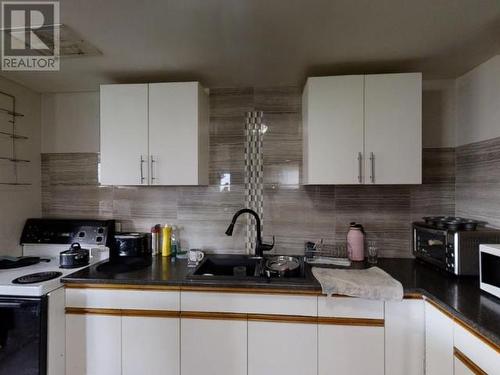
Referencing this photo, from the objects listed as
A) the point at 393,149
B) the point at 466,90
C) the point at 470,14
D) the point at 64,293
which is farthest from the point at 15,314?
the point at 466,90

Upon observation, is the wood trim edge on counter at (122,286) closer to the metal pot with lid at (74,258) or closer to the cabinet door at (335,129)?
the metal pot with lid at (74,258)

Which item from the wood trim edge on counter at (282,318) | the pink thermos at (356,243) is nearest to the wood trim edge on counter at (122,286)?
the wood trim edge on counter at (282,318)

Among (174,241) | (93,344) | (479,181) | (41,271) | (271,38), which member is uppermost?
(271,38)

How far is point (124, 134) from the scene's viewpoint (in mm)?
1893

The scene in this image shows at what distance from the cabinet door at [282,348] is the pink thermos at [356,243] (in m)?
0.70

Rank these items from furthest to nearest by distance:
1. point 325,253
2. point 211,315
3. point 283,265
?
point 325,253 < point 283,265 < point 211,315

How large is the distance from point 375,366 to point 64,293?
1.82m

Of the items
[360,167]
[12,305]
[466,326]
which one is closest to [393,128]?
[360,167]

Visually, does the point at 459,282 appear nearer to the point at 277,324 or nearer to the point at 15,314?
the point at 277,324

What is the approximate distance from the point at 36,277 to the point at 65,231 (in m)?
0.62

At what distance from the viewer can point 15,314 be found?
4.81 ft

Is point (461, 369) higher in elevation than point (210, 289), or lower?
lower

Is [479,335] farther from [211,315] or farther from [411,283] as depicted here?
[211,315]

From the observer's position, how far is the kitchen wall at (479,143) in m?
1.62
